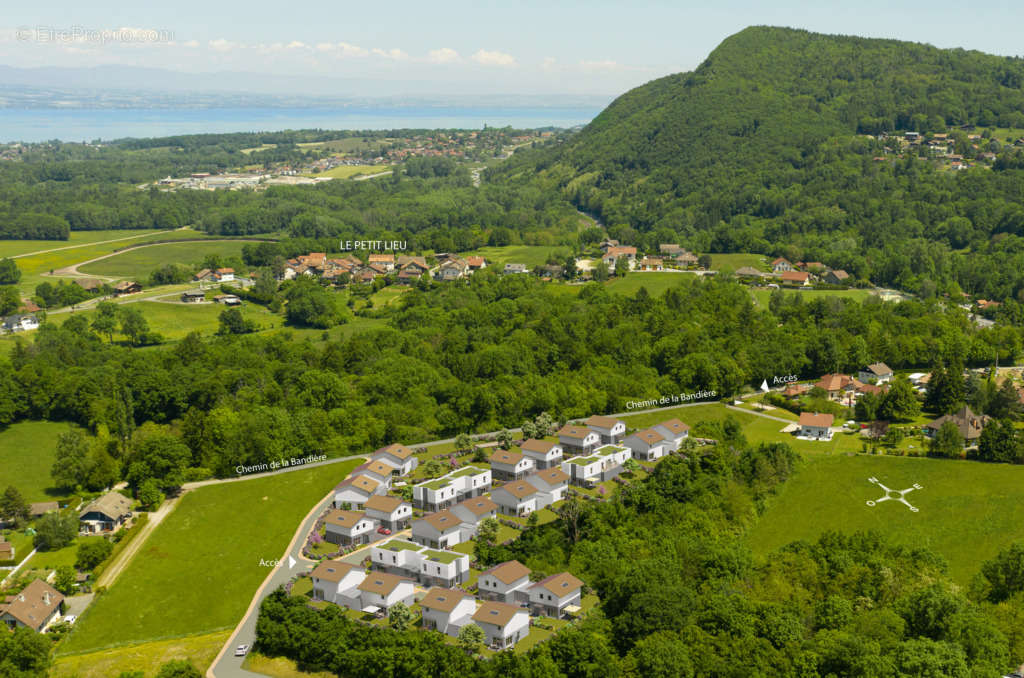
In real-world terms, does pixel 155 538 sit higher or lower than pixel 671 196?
lower

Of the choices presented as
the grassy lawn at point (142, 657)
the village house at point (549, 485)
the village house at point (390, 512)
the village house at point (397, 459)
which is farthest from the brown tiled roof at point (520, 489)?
the grassy lawn at point (142, 657)

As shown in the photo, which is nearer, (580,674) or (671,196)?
(580,674)

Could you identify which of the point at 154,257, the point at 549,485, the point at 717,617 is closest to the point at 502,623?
the point at 717,617

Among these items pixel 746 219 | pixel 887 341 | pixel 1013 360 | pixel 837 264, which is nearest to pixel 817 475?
pixel 887 341

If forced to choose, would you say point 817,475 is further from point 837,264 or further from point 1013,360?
point 837,264

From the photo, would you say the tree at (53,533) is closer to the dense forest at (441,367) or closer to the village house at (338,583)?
the dense forest at (441,367)

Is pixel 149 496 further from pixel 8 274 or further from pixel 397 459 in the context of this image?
pixel 8 274
